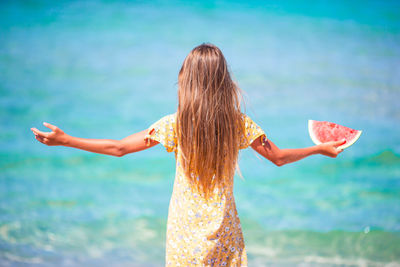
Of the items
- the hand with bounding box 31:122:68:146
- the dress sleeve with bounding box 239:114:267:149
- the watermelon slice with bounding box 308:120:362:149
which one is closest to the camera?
the hand with bounding box 31:122:68:146

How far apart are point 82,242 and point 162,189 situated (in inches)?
100

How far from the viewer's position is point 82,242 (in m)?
5.32

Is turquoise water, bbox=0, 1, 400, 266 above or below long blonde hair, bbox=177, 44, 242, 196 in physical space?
above

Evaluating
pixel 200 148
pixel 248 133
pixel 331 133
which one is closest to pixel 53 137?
pixel 200 148

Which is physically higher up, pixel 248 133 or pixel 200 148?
pixel 248 133

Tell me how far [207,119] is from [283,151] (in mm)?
546

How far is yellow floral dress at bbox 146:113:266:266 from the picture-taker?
2055 millimetres

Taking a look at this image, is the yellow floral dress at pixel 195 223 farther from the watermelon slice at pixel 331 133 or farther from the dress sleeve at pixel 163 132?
the watermelon slice at pixel 331 133

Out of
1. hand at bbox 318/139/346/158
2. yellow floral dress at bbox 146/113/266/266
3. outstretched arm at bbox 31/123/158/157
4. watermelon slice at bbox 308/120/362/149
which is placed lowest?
yellow floral dress at bbox 146/113/266/266

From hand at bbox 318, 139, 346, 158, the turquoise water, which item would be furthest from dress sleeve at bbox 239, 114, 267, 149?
the turquoise water

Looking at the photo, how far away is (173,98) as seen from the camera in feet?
31.0

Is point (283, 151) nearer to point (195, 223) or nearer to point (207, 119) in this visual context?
point (207, 119)

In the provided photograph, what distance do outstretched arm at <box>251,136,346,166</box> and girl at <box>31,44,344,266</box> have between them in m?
0.17

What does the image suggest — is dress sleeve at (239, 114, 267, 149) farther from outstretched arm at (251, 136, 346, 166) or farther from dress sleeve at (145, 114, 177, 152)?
dress sleeve at (145, 114, 177, 152)
